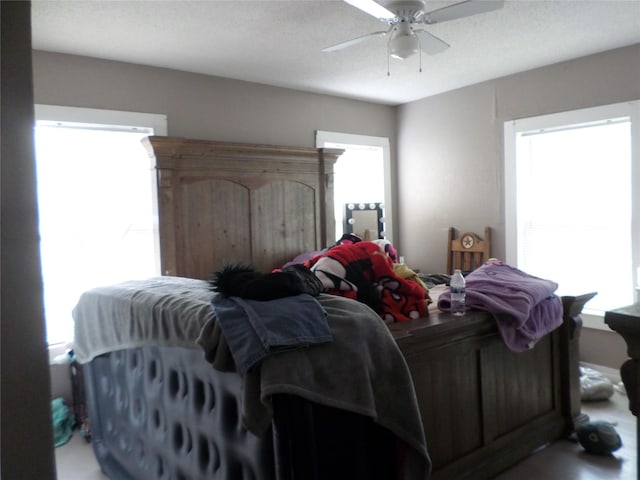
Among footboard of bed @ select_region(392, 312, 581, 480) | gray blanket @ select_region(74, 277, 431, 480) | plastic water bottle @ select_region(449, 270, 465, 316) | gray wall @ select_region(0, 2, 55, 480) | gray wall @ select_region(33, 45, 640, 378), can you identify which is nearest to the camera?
gray wall @ select_region(0, 2, 55, 480)

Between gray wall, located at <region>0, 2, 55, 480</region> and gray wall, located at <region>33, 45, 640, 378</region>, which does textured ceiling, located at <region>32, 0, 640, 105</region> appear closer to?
gray wall, located at <region>33, 45, 640, 378</region>

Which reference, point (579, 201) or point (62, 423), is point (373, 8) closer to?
point (579, 201)

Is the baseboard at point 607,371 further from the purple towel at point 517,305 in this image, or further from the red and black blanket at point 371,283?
the red and black blanket at point 371,283

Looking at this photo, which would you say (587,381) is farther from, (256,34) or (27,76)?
(27,76)

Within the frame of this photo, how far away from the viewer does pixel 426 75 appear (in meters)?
4.39

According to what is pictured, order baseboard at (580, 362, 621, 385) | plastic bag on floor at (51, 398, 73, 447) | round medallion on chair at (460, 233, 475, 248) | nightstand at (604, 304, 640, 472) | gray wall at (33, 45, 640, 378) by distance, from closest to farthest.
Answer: nightstand at (604, 304, 640, 472) < plastic bag on floor at (51, 398, 73, 447) < gray wall at (33, 45, 640, 378) < baseboard at (580, 362, 621, 385) < round medallion on chair at (460, 233, 475, 248)

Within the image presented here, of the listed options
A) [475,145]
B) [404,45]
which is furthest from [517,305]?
[475,145]

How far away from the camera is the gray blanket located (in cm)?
146

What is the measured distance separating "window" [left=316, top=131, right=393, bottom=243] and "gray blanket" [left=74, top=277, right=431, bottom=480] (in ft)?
10.8

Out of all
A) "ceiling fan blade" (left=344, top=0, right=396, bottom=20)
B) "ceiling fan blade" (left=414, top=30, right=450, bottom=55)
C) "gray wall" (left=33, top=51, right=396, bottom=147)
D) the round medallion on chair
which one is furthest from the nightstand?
the round medallion on chair

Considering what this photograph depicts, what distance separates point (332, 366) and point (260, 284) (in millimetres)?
383

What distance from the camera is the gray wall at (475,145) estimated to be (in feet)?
12.9

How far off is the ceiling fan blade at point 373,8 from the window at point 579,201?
2.32 m

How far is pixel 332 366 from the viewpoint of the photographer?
5.09ft
